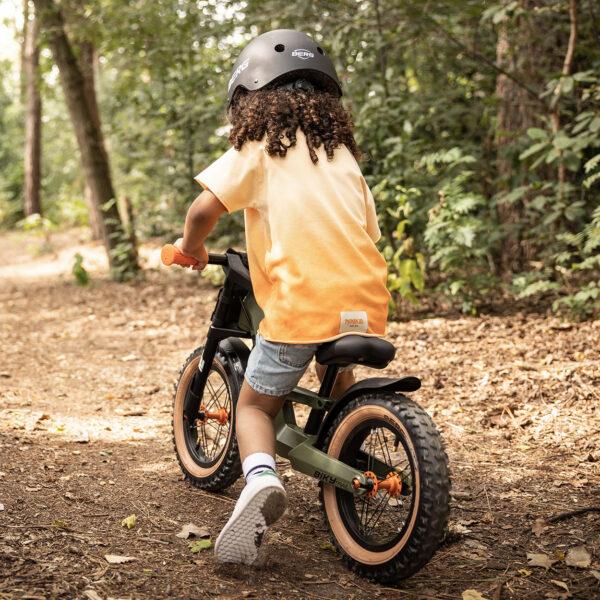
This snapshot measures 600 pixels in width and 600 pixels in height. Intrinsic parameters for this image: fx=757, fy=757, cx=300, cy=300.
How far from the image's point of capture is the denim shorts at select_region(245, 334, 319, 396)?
2.88m

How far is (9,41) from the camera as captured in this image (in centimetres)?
2825

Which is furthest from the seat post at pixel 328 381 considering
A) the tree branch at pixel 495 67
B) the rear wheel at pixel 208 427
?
the tree branch at pixel 495 67

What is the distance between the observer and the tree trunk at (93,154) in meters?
10.8

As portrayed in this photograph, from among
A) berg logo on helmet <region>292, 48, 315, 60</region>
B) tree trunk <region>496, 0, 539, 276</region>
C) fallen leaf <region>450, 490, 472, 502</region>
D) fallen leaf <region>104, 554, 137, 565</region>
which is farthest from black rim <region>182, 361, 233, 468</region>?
tree trunk <region>496, 0, 539, 276</region>

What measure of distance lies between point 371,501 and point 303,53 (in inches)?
71.2

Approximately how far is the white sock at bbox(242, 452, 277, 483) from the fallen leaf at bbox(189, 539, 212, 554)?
421mm

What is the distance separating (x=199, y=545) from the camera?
123 inches

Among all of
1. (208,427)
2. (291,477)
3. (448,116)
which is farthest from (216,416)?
(448,116)

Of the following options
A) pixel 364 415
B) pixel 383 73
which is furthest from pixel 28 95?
pixel 364 415

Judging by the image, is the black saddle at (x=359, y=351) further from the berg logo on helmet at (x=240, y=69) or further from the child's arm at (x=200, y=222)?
the berg logo on helmet at (x=240, y=69)

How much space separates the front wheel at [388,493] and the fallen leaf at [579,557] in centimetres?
67

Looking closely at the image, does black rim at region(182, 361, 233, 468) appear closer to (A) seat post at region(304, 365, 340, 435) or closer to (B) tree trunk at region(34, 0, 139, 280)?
(A) seat post at region(304, 365, 340, 435)

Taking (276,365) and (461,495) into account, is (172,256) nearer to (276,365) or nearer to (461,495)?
(276,365)

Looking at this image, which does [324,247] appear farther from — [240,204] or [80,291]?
[80,291]
